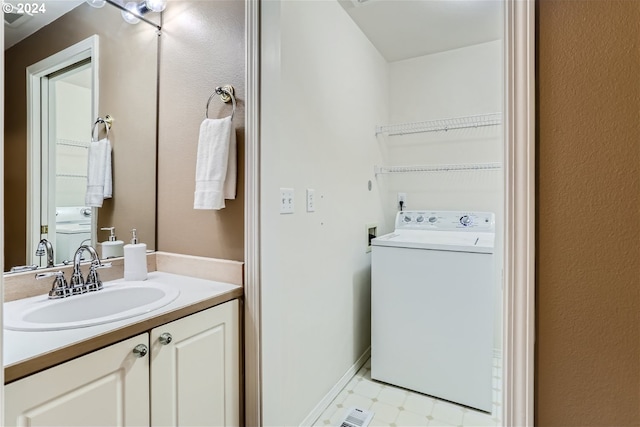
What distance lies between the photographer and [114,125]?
60.3 inches

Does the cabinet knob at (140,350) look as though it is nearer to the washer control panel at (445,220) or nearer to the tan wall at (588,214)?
the tan wall at (588,214)

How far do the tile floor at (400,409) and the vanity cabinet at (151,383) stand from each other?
851mm

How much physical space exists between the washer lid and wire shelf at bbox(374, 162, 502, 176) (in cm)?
50

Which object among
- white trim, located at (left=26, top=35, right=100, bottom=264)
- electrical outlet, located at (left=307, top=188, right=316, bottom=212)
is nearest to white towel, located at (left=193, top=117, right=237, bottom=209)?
electrical outlet, located at (left=307, top=188, right=316, bottom=212)

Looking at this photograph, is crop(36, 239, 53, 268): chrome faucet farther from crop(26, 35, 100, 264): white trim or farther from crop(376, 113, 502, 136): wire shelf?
crop(376, 113, 502, 136): wire shelf

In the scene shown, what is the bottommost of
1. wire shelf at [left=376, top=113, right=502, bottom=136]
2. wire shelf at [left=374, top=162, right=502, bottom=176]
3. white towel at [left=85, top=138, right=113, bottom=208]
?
white towel at [left=85, top=138, right=113, bottom=208]

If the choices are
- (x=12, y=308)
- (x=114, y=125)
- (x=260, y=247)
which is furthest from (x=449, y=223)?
(x=12, y=308)

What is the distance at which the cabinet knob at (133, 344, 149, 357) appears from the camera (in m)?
0.92

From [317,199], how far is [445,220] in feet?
4.01

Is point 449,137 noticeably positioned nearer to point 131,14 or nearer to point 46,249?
point 131,14

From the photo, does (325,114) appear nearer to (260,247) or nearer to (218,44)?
(218,44)

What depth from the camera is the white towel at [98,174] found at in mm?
1445

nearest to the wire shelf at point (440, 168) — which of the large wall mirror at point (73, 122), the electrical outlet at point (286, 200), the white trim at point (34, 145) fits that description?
the electrical outlet at point (286, 200)

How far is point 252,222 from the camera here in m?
1.27
